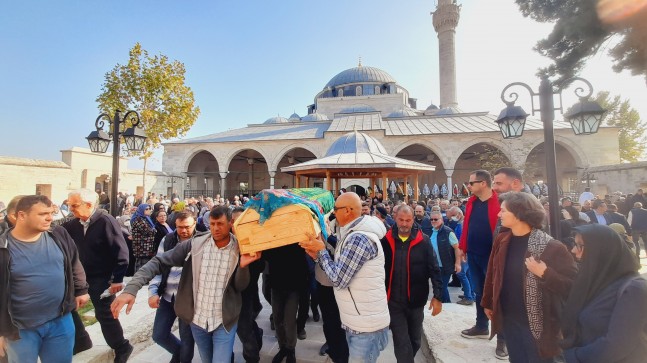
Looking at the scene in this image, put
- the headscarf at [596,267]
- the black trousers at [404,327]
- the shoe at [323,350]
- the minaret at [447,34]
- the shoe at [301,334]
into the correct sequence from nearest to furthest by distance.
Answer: the headscarf at [596,267] < the black trousers at [404,327] < the shoe at [323,350] < the shoe at [301,334] < the minaret at [447,34]

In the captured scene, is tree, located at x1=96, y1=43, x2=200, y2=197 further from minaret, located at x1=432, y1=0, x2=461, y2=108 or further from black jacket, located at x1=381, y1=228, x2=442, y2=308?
minaret, located at x1=432, y1=0, x2=461, y2=108

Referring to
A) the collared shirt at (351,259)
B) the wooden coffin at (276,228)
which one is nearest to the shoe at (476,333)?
the collared shirt at (351,259)

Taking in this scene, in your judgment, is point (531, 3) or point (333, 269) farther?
point (531, 3)

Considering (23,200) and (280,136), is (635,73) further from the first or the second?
(280,136)

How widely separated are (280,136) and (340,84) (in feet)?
47.4

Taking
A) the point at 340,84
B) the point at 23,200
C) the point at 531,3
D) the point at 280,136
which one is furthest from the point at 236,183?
the point at 23,200

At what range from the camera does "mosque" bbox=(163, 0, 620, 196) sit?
16.2m

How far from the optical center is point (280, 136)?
20688 millimetres

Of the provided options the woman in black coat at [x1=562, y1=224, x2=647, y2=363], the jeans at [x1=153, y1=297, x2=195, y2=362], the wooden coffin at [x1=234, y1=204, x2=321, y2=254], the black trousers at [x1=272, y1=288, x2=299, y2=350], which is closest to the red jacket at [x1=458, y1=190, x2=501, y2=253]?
the woman in black coat at [x1=562, y1=224, x2=647, y2=363]

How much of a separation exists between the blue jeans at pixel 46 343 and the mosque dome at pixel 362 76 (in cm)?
3163

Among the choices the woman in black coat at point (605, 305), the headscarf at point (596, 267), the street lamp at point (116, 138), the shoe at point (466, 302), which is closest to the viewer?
the woman in black coat at point (605, 305)

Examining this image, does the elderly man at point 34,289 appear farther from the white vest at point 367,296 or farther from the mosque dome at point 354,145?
the mosque dome at point 354,145

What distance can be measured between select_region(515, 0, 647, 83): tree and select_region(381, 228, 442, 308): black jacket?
6210 millimetres

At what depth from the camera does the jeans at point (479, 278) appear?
299 cm
